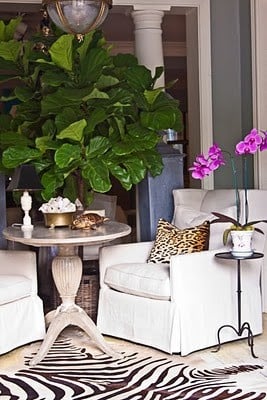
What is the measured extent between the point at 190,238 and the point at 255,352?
2.63 ft

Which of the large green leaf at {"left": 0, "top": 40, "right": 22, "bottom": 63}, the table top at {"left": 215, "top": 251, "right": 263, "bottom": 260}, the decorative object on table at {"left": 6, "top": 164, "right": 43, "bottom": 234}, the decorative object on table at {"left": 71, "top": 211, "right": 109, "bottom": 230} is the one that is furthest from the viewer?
the large green leaf at {"left": 0, "top": 40, "right": 22, "bottom": 63}

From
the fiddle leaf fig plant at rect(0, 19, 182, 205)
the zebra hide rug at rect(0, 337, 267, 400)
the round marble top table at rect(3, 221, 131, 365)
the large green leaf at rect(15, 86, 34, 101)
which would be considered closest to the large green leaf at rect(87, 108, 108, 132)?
the fiddle leaf fig plant at rect(0, 19, 182, 205)

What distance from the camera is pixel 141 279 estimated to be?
13.9 ft

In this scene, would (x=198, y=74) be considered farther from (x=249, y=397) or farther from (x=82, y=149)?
(x=249, y=397)

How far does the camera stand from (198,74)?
5887 millimetres

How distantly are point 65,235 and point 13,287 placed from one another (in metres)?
0.46

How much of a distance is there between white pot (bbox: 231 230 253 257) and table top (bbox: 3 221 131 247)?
2.15 ft

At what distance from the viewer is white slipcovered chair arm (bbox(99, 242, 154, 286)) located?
4.60 metres

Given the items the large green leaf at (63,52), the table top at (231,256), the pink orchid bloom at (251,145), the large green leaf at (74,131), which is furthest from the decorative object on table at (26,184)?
the pink orchid bloom at (251,145)

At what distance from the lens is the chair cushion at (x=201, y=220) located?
4402 millimetres

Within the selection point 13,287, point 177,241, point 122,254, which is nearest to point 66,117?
point 122,254

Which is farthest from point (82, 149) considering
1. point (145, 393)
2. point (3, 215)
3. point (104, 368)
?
point (145, 393)

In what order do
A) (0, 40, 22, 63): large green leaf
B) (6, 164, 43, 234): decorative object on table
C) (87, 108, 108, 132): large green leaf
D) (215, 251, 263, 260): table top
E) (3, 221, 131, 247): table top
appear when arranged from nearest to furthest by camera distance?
(3, 221, 131, 247): table top, (215, 251, 263, 260): table top, (6, 164, 43, 234): decorative object on table, (87, 108, 108, 132): large green leaf, (0, 40, 22, 63): large green leaf

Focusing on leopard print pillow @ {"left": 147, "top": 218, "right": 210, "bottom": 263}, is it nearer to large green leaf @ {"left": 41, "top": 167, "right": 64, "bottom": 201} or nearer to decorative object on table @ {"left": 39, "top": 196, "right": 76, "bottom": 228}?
decorative object on table @ {"left": 39, "top": 196, "right": 76, "bottom": 228}
